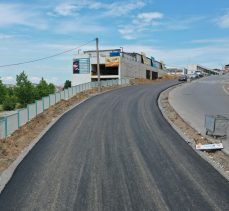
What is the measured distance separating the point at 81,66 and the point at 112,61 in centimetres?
954

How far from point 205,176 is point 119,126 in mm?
13262

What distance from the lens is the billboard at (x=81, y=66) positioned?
10569 cm

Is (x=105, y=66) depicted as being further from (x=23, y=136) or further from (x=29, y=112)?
(x=23, y=136)

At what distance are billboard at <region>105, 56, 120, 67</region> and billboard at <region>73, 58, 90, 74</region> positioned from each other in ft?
18.4

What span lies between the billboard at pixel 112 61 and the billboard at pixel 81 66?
18.4 ft

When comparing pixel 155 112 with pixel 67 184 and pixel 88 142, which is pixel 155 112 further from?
pixel 67 184

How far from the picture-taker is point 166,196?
14016 millimetres

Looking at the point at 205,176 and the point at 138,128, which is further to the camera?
the point at 138,128

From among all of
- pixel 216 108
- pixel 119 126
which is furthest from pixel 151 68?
pixel 119 126

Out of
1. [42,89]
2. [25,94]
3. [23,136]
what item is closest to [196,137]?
[23,136]

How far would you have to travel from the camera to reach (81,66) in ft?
350

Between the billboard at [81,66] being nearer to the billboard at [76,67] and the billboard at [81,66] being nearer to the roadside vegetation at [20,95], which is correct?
the billboard at [76,67]

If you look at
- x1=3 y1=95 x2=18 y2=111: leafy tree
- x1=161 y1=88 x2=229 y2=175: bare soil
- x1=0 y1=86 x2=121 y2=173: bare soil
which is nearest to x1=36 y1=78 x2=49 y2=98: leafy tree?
x1=3 y1=95 x2=18 y2=111: leafy tree

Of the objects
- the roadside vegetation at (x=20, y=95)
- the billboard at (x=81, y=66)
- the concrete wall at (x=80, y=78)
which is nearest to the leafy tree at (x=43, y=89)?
the roadside vegetation at (x=20, y=95)
